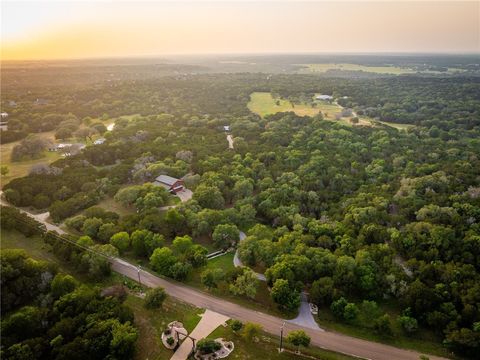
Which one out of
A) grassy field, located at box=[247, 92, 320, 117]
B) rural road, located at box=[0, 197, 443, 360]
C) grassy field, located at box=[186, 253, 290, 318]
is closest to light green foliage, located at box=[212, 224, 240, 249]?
grassy field, located at box=[186, 253, 290, 318]

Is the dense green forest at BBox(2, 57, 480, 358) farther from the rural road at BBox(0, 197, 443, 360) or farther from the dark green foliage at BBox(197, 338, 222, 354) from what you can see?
the dark green foliage at BBox(197, 338, 222, 354)

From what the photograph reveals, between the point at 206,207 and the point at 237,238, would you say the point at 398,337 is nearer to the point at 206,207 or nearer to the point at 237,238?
the point at 237,238

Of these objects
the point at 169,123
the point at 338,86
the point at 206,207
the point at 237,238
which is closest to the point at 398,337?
the point at 237,238

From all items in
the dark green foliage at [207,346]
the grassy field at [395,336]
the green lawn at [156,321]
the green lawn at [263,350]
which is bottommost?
the grassy field at [395,336]

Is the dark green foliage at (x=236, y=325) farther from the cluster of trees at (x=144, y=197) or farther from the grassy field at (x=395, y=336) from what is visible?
the cluster of trees at (x=144, y=197)

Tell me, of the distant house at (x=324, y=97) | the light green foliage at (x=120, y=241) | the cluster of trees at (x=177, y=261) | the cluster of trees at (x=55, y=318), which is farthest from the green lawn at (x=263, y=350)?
the distant house at (x=324, y=97)
